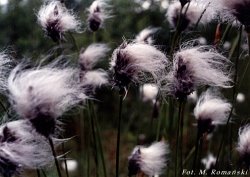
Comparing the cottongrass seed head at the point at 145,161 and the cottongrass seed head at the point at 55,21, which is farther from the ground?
the cottongrass seed head at the point at 55,21

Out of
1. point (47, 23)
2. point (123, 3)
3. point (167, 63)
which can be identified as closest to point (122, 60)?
point (167, 63)

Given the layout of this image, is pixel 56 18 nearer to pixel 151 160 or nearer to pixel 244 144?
pixel 151 160

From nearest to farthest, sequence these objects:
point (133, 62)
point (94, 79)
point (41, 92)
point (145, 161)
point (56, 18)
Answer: point (41, 92)
point (133, 62)
point (145, 161)
point (56, 18)
point (94, 79)

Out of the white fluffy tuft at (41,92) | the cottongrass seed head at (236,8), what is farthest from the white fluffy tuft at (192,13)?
the white fluffy tuft at (41,92)

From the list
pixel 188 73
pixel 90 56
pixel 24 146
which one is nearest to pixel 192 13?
pixel 90 56

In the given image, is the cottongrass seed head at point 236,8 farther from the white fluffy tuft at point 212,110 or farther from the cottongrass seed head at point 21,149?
the cottongrass seed head at point 21,149

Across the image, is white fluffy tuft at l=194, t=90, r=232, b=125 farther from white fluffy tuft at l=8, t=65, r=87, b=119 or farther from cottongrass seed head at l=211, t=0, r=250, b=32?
white fluffy tuft at l=8, t=65, r=87, b=119
